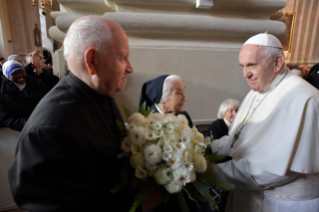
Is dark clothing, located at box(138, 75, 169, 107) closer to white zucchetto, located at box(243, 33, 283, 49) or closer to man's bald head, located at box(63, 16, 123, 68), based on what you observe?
white zucchetto, located at box(243, 33, 283, 49)

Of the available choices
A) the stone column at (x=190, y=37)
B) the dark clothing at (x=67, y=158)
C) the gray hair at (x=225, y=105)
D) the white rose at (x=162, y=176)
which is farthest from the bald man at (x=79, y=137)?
the gray hair at (x=225, y=105)

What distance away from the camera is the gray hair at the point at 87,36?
3.05 feet

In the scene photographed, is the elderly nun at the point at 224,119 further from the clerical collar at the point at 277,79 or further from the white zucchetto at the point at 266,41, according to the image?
the white zucchetto at the point at 266,41

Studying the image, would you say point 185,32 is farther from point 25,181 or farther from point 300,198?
point 25,181

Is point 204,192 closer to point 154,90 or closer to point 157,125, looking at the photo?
point 157,125

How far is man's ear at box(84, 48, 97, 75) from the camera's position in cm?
93

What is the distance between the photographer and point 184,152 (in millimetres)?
1085

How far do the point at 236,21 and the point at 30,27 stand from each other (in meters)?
11.5

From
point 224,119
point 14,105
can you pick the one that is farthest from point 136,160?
point 14,105

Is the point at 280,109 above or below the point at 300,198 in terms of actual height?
above

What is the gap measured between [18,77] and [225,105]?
3.21 meters

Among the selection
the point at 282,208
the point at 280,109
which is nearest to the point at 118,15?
the point at 280,109

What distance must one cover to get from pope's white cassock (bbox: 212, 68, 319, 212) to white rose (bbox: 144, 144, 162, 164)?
2.90 ft

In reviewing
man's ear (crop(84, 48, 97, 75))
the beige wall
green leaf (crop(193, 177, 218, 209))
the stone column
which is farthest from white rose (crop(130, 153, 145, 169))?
the beige wall
